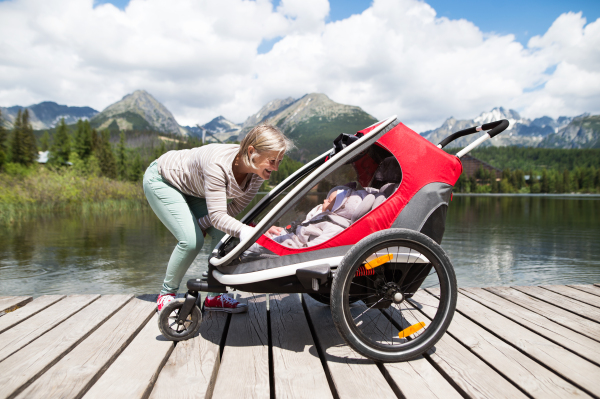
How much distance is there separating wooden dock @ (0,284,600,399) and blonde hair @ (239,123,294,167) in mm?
1010

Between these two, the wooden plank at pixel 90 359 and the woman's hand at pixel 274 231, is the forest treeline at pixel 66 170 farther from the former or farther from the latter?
the wooden plank at pixel 90 359

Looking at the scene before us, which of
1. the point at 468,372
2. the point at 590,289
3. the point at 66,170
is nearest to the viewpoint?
the point at 468,372

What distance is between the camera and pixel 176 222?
7.58ft

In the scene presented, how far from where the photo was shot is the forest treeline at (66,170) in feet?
57.8

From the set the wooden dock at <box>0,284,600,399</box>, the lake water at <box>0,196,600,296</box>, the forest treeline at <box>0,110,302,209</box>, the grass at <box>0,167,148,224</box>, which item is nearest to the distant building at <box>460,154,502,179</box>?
the forest treeline at <box>0,110,302,209</box>

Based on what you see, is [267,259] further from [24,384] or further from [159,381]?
[24,384]

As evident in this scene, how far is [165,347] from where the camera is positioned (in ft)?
6.40

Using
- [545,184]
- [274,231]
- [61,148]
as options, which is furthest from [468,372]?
[545,184]

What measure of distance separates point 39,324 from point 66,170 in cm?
2675

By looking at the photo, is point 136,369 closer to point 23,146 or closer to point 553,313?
point 553,313

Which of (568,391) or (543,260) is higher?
(568,391)

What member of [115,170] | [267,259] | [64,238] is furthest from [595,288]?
[115,170]

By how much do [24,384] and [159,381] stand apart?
0.55 m

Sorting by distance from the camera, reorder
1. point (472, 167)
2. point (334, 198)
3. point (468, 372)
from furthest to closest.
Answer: point (472, 167) → point (334, 198) → point (468, 372)
